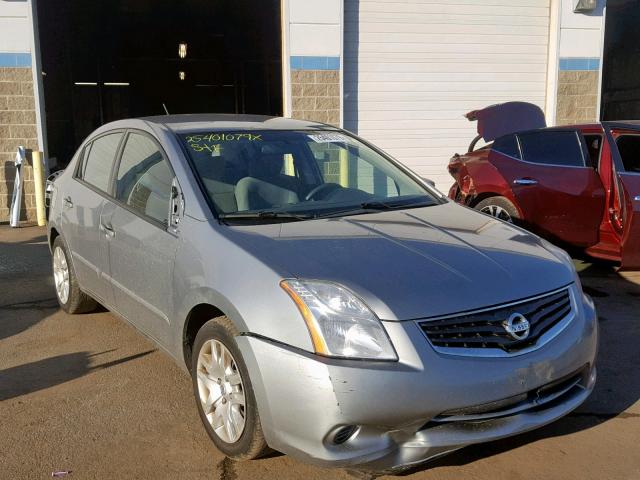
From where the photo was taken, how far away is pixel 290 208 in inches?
143

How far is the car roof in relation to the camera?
4113mm

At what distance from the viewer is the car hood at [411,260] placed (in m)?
2.69

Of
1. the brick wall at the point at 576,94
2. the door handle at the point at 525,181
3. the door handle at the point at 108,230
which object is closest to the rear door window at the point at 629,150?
the door handle at the point at 525,181

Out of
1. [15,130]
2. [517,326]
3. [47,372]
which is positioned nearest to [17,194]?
[15,130]

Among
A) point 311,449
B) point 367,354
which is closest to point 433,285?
point 367,354

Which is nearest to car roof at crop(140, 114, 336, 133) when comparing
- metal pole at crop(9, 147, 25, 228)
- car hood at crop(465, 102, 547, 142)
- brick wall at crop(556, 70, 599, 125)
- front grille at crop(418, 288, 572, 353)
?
front grille at crop(418, 288, 572, 353)

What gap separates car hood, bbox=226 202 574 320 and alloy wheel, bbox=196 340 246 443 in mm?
508

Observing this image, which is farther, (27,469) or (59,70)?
(59,70)

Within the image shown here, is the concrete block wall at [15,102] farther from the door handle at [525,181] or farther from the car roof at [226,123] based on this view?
the door handle at [525,181]

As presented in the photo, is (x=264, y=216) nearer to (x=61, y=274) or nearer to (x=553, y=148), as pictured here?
(x=61, y=274)

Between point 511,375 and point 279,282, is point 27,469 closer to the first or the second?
point 279,282

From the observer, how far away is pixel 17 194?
9.68m

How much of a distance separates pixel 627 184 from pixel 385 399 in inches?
165

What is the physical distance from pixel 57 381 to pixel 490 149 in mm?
5073
